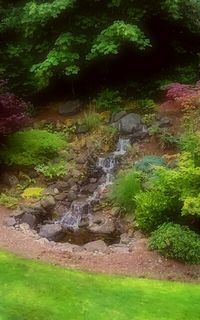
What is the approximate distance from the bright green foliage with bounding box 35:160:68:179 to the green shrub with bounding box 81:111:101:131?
1.56 m

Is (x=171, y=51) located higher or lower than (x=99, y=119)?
higher

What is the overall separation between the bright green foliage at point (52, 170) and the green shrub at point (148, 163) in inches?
68.4

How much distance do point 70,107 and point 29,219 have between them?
4836 mm

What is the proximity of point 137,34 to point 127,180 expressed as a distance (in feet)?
13.6

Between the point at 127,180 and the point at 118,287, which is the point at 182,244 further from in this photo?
the point at 127,180

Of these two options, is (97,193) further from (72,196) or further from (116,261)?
(116,261)

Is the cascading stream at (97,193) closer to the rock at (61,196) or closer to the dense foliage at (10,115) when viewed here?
the rock at (61,196)

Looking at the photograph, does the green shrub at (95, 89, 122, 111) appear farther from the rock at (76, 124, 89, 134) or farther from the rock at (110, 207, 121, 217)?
the rock at (110, 207, 121, 217)

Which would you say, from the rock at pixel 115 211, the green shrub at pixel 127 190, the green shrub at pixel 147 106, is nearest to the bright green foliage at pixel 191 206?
the green shrub at pixel 127 190

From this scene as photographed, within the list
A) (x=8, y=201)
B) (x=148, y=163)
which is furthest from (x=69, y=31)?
(x=8, y=201)

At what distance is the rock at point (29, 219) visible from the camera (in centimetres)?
1118

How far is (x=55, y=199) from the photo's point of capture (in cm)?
1223

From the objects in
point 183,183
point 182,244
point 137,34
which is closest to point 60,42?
point 137,34

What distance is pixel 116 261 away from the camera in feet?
30.9
